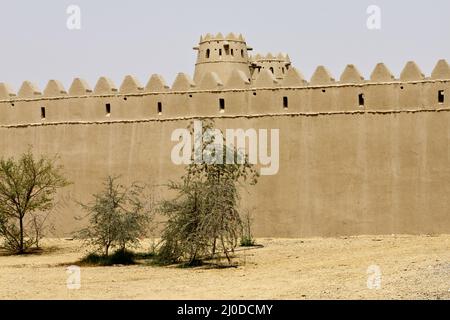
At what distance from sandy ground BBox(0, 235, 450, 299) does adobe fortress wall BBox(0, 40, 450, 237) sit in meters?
1.18

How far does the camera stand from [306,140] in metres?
25.3

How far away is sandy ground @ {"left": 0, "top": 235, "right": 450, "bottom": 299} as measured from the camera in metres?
15.7

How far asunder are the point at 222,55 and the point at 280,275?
13687 millimetres

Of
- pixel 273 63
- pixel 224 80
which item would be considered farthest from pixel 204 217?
pixel 273 63

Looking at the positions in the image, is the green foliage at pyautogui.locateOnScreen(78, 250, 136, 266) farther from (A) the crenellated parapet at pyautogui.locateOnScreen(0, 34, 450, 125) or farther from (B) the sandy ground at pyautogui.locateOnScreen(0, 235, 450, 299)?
(A) the crenellated parapet at pyautogui.locateOnScreen(0, 34, 450, 125)

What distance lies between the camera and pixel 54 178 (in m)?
27.0

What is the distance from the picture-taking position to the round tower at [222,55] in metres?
30.4

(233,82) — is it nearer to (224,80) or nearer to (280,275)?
(224,80)

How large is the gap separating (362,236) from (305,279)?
7.51 m

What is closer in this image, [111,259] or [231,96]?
[111,259]

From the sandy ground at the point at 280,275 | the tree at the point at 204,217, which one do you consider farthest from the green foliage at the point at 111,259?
the tree at the point at 204,217

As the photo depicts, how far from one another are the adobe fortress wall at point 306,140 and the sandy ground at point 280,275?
3.86ft
